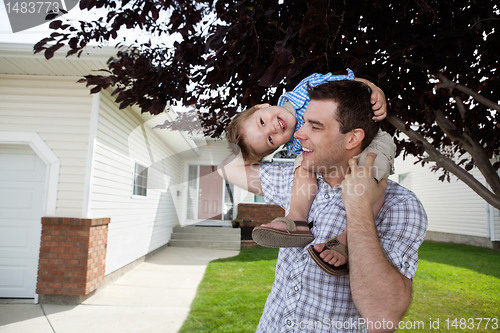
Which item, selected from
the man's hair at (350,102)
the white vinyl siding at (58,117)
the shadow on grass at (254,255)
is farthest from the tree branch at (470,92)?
the shadow on grass at (254,255)

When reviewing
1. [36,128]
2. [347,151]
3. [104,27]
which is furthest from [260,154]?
[36,128]

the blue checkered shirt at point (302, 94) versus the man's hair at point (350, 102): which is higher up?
the blue checkered shirt at point (302, 94)

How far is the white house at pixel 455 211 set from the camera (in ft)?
31.9

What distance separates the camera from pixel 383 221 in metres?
1.15

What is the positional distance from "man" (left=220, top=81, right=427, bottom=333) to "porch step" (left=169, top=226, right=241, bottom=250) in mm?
8474

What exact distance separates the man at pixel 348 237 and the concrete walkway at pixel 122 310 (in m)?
3.01

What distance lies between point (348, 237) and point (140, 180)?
23.8 ft

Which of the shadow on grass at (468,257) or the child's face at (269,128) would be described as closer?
the child's face at (269,128)

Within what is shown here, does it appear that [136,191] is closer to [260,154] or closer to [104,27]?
[104,27]

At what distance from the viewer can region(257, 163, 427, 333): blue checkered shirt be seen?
1.08 meters

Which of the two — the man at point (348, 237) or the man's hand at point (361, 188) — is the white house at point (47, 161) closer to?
the man at point (348, 237)

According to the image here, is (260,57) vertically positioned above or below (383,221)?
above

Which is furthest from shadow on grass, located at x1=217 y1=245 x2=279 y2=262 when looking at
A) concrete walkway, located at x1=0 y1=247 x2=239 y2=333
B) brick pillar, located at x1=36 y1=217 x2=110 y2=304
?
brick pillar, located at x1=36 y1=217 x2=110 y2=304

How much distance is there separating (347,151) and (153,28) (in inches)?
99.2
